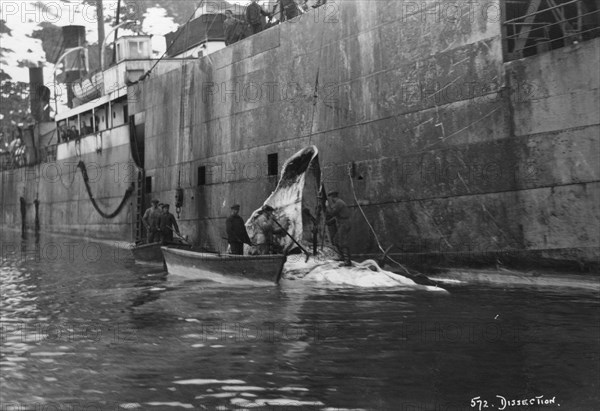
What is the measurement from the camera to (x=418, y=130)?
1370cm

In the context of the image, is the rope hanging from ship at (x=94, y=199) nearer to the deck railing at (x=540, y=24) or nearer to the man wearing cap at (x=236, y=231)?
the man wearing cap at (x=236, y=231)

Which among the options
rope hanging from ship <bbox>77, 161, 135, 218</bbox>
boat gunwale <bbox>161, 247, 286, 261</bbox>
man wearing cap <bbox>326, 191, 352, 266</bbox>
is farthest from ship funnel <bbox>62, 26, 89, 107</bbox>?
man wearing cap <bbox>326, 191, 352, 266</bbox>

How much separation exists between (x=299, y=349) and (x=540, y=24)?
786 centimetres

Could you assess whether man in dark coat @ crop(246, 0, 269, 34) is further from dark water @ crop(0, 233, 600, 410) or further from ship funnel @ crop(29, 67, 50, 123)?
ship funnel @ crop(29, 67, 50, 123)

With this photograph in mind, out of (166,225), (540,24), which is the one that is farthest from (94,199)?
(540,24)

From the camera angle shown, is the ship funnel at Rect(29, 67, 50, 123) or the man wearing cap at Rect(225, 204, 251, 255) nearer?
the man wearing cap at Rect(225, 204, 251, 255)

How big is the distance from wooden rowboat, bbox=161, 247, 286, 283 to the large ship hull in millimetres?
2557

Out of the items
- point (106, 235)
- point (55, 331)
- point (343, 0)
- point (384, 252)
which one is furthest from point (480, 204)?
point (106, 235)

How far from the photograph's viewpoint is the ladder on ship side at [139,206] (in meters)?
23.5

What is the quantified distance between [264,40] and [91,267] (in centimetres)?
732

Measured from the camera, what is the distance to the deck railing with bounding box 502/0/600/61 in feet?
40.6

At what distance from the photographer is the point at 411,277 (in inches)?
504

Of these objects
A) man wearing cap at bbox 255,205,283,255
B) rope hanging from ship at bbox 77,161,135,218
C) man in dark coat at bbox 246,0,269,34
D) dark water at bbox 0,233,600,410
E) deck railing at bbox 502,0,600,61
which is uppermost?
man in dark coat at bbox 246,0,269,34

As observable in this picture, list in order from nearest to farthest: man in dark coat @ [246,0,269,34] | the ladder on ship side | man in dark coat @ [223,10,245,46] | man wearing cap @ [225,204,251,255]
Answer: man wearing cap @ [225,204,251,255] → man in dark coat @ [246,0,269,34] → man in dark coat @ [223,10,245,46] → the ladder on ship side
